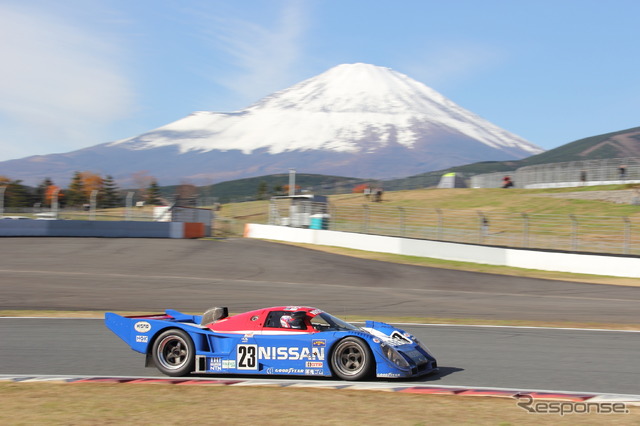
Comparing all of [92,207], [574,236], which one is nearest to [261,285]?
[574,236]

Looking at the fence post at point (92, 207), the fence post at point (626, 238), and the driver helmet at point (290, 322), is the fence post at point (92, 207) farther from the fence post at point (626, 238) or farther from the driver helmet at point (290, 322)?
the driver helmet at point (290, 322)

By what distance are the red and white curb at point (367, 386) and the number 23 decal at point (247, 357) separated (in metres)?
0.18

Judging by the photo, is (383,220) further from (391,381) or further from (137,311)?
(391,381)

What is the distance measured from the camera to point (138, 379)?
8312 mm

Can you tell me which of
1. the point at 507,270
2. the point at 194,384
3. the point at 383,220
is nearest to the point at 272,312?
the point at 194,384

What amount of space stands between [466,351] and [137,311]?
8.85 metres

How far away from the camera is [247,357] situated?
8.35 meters

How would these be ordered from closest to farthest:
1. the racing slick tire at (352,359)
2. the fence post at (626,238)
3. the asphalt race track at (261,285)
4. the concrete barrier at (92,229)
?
the racing slick tire at (352,359) → the asphalt race track at (261,285) → the fence post at (626,238) → the concrete barrier at (92,229)

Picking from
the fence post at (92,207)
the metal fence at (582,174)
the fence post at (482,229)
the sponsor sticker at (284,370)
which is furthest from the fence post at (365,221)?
the sponsor sticker at (284,370)

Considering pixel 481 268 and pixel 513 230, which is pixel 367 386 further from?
pixel 513 230

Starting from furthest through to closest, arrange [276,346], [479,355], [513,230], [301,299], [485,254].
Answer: [513,230]
[485,254]
[301,299]
[479,355]
[276,346]

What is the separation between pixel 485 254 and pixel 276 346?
21248mm

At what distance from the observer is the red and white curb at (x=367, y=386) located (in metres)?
7.29

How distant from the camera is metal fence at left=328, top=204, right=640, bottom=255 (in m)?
27.8
